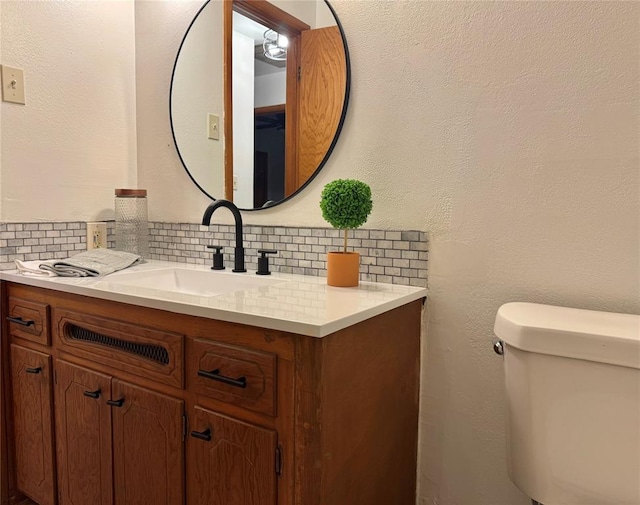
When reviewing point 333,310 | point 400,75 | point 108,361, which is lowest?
point 108,361

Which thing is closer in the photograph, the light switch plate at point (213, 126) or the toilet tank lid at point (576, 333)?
the toilet tank lid at point (576, 333)

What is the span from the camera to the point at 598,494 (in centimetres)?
89

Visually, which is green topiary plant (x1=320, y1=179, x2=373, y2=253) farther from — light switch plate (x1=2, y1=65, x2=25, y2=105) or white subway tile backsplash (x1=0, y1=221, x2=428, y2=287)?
light switch plate (x1=2, y1=65, x2=25, y2=105)

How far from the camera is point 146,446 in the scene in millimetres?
1169

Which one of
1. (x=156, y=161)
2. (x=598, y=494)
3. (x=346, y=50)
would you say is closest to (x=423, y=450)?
(x=598, y=494)

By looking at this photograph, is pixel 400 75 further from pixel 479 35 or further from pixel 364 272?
pixel 364 272

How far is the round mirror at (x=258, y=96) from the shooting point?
1430 millimetres

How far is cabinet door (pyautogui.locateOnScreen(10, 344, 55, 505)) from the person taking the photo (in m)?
1.41

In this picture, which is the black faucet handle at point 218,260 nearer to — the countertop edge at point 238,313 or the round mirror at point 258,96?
the round mirror at point 258,96

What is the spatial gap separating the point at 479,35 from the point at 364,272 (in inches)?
26.4

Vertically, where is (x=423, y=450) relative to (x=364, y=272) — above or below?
below

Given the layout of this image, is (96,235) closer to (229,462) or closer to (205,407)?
(205,407)

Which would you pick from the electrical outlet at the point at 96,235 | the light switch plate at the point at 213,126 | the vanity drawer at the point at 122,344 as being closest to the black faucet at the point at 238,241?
the light switch plate at the point at 213,126

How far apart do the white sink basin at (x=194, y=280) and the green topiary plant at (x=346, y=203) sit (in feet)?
0.90
